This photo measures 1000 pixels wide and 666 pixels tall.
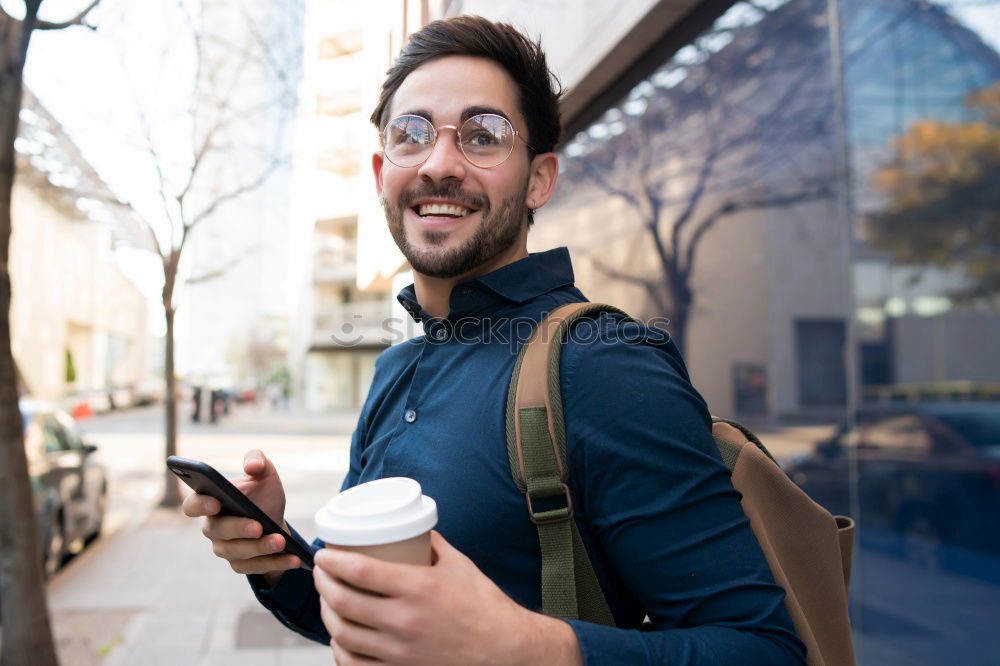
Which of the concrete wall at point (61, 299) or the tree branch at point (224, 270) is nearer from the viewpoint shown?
the tree branch at point (224, 270)

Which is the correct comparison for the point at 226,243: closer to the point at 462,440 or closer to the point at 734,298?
the point at 734,298

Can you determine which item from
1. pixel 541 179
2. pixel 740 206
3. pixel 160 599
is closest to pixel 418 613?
pixel 541 179

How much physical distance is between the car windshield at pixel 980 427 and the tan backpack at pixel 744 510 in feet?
9.16

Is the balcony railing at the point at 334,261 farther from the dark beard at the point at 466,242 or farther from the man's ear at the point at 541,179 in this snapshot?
the dark beard at the point at 466,242

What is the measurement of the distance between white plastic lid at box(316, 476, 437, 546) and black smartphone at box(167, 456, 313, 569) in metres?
0.33

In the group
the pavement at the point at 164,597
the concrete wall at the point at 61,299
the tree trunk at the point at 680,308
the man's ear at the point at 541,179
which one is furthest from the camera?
the concrete wall at the point at 61,299

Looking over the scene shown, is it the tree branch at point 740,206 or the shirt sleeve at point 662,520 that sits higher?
the tree branch at point 740,206

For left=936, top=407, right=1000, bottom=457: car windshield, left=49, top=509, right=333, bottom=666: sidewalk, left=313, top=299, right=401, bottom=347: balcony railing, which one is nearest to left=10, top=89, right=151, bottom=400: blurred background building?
left=49, top=509, right=333, bottom=666: sidewalk

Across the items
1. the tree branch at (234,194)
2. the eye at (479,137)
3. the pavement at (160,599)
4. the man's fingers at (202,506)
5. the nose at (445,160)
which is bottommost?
the pavement at (160,599)

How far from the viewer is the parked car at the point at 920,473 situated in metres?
3.44

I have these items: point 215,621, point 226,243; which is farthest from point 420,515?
point 226,243

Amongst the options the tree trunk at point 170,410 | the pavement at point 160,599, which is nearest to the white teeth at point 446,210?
Answer: the pavement at point 160,599

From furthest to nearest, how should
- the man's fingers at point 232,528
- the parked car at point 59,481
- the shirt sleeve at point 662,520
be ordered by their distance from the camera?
the parked car at point 59,481 < the man's fingers at point 232,528 < the shirt sleeve at point 662,520

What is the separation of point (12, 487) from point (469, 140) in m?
3.82
